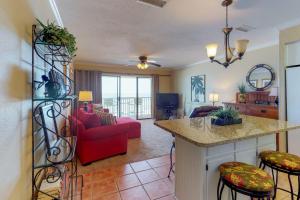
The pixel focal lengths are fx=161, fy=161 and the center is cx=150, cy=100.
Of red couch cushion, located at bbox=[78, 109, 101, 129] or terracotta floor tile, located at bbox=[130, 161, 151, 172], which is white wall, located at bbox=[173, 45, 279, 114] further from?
red couch cushion, located at bbox=[78, 109, 101, 129]

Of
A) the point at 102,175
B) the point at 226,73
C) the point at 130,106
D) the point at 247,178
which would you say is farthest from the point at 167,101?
the point at 247,178

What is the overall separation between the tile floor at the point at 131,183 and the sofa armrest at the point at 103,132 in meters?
0.59

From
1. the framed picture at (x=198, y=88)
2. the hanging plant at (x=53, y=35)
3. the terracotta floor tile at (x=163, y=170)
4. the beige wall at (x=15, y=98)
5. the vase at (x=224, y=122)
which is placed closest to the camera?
the beige wall at (x=15, y=98)

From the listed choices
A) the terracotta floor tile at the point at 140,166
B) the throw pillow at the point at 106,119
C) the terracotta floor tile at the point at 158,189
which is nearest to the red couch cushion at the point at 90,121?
the throw pillow at the point at 106,119

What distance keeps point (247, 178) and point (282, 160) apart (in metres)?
0.58

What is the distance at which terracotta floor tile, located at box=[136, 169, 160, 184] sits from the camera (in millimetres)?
2389

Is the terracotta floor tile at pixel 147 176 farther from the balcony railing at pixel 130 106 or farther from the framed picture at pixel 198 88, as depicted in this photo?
the balcony railing at pixel 130 106

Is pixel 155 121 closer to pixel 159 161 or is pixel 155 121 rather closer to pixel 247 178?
pixel 159 161

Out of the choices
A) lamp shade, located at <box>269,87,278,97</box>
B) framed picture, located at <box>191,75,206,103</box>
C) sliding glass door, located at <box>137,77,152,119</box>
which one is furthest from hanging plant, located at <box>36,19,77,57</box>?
sliding glass door, located at <box>137,77,152,119</box>

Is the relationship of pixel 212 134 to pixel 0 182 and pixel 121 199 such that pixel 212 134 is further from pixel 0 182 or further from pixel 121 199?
pixel 0 182

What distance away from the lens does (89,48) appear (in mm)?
4406

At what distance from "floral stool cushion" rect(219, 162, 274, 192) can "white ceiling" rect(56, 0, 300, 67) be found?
6.58ft

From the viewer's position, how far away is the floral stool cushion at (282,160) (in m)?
1.43

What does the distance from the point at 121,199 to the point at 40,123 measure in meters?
1.31
